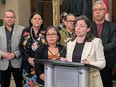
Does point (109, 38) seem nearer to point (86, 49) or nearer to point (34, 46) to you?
point (86, 49)

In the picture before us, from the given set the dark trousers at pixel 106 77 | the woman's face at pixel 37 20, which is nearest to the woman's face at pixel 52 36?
the woman's face at pixel 37 20

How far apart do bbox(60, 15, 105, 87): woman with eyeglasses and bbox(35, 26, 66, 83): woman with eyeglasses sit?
0.46 meters

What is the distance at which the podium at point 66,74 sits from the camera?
3438mm

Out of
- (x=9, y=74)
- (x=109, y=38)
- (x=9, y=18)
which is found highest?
(x=9, y=18)

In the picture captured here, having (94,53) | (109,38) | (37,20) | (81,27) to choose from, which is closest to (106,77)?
(109,38)

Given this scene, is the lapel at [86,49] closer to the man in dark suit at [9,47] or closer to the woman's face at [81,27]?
the woman's face at [81,27]

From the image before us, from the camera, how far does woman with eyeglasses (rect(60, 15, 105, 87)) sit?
4.19 m

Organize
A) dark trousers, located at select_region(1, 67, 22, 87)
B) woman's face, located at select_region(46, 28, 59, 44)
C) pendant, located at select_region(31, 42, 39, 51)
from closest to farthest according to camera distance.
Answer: woman's face, located at select_region(46, 28, 59, 44)
pendant, located at select_region(31, 42, 39, 51)
dark trousers, located at select_region(1, 67, 22, 87)

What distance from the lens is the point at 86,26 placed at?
13.8ft

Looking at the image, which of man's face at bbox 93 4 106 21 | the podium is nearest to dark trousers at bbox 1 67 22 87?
man's face at bbox 93 4 106 21

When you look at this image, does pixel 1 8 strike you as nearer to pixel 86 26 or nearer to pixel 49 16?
pixel 49 16

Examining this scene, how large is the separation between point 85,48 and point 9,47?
166cm

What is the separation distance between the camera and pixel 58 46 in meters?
4.91

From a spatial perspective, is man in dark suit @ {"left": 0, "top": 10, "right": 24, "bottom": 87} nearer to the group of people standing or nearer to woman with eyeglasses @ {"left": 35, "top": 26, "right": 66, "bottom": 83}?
the group of people standing
